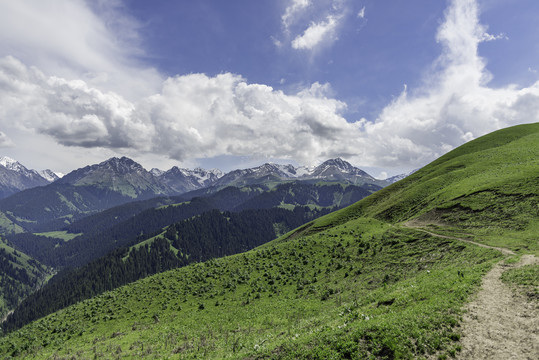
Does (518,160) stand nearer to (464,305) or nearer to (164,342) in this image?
(464,305)

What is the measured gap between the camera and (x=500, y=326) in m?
17.3

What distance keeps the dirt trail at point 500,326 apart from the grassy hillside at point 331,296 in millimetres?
890

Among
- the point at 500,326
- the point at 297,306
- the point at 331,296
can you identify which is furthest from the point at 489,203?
the point at 297,306

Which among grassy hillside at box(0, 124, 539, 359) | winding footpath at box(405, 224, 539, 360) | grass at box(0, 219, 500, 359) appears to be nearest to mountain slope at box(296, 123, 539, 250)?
grassy hillside at box(0, 124, 539, 359)

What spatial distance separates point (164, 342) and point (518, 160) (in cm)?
11317

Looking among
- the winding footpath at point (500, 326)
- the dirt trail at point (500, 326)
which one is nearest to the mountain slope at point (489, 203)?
the winding footpath at point (500, 326)

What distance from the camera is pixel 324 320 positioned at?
25.2 meters

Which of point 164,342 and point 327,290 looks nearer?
point 164,342

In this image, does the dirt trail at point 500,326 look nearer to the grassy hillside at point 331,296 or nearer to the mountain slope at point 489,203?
the grassy hillside at point 331,296

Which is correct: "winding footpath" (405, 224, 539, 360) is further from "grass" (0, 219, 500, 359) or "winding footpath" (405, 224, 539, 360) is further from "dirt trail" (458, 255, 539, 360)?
"grass" (0, 219, 500, 359)

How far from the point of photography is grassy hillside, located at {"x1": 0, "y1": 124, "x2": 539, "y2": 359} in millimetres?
17672

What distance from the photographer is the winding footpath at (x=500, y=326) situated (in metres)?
14.9

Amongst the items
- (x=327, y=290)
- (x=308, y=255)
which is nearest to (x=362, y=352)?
(x=327, y=290)

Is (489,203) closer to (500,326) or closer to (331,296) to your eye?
(331,296)
